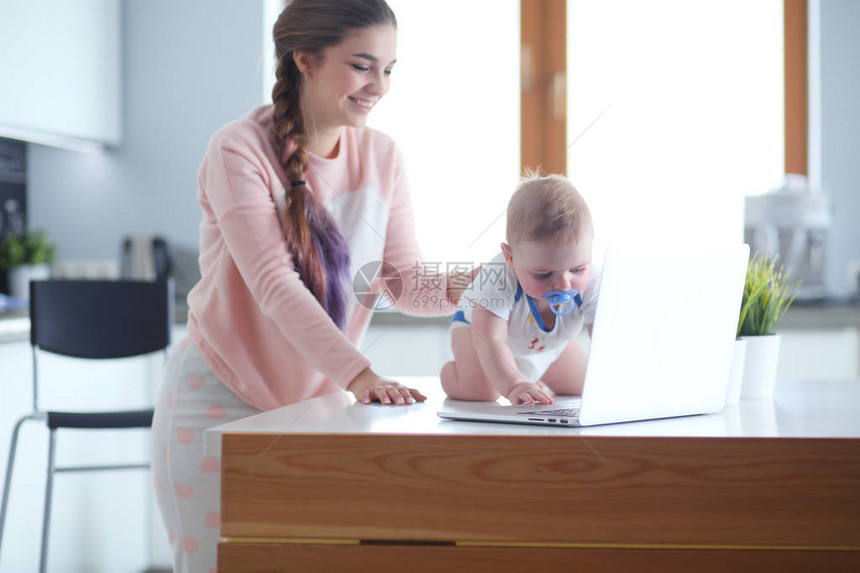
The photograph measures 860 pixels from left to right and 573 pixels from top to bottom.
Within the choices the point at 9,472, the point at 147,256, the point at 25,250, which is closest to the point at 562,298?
the point at 9,472

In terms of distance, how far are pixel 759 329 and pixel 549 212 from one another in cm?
38

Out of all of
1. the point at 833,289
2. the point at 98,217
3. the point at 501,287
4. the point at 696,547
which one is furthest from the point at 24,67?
the point at 833,289

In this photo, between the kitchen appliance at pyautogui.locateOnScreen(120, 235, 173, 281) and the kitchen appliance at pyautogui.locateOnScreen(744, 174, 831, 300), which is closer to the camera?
the kitchen appliance at pyautogui.locateOnScreen(744, 174, 831, 300)

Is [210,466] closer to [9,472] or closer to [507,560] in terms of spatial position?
[507,560]

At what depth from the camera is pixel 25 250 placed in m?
2.70

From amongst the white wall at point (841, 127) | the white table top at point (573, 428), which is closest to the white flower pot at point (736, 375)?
the white table top at point (573, 428)

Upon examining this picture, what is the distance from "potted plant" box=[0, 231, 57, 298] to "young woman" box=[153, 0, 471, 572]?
1745 mm

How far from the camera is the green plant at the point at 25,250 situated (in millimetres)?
2641

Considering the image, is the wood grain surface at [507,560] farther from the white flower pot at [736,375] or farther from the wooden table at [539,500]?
the white flower pot at [736,375]

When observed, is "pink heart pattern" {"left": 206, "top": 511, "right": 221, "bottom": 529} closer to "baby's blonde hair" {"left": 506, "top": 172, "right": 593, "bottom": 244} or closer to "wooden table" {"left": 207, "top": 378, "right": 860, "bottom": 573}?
"wooden table" {"left": 207, "top": 378, "right": 860, "bottom": 573}

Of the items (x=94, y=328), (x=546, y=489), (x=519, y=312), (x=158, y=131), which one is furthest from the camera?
(x=158, y=131)

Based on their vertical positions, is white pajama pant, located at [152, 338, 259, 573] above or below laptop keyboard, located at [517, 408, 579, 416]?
below

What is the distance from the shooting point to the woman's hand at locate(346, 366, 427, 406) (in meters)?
0.90

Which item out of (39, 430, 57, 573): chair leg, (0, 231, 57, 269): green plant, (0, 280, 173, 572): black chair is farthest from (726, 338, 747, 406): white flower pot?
(0, 231, 57, 269): green plant
